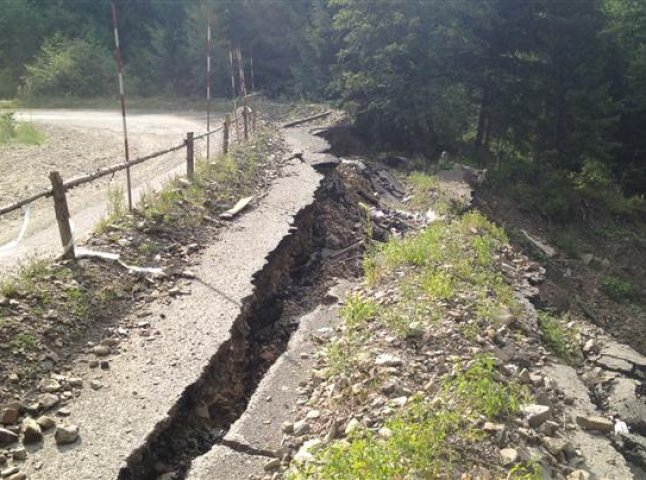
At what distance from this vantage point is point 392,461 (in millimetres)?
3549

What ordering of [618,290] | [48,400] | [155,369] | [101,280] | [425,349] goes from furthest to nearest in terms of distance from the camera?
1. [618,290]
2. [101,280]
3. [425,349]
4. [155,369]
5. [48,400]

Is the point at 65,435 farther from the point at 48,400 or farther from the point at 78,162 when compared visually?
the point at 78,162

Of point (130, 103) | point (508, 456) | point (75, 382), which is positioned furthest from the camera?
point (130, 103)

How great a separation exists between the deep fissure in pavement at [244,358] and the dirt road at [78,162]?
7.53 ft

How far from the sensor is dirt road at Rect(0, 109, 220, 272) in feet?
24.3

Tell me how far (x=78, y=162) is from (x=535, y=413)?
9.62 meters

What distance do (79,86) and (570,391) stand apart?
78.3ft

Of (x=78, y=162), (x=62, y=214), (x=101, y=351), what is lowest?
(x=101, y=351)

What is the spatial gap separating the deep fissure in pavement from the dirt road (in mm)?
2295

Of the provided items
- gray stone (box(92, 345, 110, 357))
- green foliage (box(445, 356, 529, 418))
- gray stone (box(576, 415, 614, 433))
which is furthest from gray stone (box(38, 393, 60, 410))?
gray stone (box(576, 415, 614, 433))

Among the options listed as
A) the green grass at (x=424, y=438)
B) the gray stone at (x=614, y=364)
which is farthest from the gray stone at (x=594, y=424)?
the gray stone at (x=614, y=364)

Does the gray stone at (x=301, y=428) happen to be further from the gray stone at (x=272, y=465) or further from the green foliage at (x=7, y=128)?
the green foliage at (x=7, y=128)

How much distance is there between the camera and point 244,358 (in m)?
5.62

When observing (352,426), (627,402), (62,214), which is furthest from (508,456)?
(62,214)
